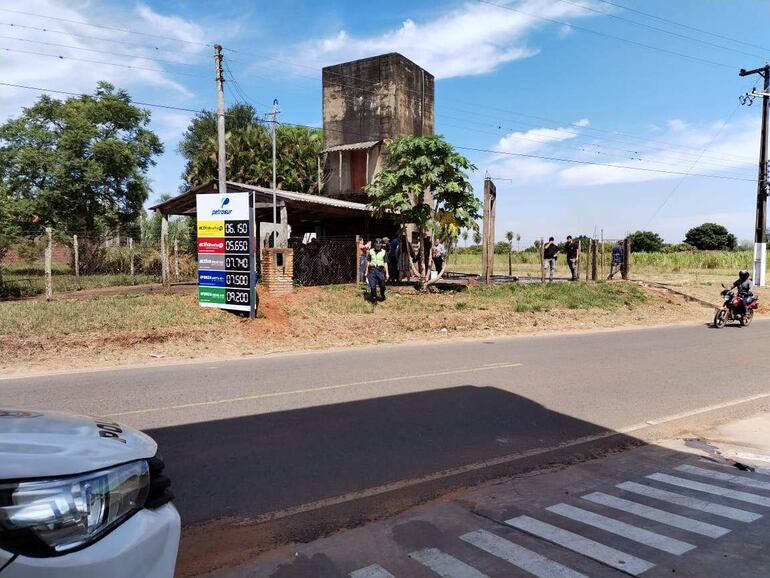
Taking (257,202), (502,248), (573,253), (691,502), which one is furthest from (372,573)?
(502,248)

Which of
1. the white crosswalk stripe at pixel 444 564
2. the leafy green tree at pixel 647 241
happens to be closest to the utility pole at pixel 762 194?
the white crosswalk stripe at pixel 444 564

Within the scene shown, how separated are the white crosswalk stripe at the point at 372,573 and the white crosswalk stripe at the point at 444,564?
0.23 metres

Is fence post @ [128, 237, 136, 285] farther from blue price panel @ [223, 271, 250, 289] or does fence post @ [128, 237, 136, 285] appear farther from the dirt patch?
blue price panel @ [223, 271, 250, 289]

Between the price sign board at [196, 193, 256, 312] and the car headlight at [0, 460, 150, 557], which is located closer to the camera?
the car headlight at [0, 460, 150, 557]

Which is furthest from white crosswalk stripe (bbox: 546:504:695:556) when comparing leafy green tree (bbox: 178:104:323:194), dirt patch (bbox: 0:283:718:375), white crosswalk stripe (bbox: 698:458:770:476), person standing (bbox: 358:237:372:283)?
leafy green tree (bbox: 178:104:323:194)

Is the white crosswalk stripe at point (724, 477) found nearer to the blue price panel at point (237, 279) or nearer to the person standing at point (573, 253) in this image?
Answer: the blue price panel at point (237, 279)

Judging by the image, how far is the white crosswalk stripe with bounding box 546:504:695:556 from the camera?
3.51 m

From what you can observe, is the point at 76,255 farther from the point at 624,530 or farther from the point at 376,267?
the point at 624,530

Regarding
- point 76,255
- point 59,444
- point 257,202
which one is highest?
point 257,202

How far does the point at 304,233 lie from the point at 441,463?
23024 mm

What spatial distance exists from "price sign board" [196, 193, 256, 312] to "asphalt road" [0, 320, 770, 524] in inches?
145

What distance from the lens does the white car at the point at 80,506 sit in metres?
1.64

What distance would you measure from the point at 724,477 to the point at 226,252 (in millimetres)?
11834

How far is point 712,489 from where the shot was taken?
447 cm
